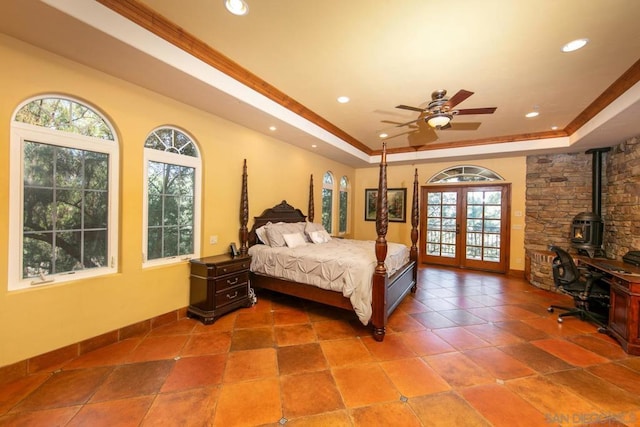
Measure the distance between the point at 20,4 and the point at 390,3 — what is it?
2516 mm

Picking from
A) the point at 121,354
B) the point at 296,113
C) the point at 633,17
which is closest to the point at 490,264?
the point at 633,17

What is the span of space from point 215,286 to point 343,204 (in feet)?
14.9

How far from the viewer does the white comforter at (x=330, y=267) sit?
2791mm

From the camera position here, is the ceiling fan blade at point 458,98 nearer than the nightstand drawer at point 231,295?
Yes

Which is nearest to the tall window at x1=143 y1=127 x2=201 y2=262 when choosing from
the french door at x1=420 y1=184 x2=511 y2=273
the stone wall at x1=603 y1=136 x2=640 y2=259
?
the french door at x1=420 y1=184 x2=511 y2=273

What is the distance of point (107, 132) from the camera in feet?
8.41

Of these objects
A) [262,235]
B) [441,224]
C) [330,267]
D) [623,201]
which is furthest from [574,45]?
[441,224]

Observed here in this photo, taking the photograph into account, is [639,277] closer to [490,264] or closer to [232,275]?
[490,264]

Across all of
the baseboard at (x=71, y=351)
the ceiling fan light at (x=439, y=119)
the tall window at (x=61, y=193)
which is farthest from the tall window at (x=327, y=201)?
the tall window at (x=61, y=193)

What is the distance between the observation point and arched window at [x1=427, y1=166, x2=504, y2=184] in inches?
228

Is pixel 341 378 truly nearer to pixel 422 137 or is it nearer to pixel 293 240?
pixel 293 240

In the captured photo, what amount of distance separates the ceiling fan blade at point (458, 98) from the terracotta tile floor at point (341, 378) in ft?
8.50

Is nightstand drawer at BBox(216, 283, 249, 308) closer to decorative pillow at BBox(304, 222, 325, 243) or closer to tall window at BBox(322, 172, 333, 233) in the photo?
decorative pillow at BBox(304, 222, 325, 243)

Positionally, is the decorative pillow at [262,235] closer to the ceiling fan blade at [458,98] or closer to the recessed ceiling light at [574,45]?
the ceiling fan blade at [458,98]
